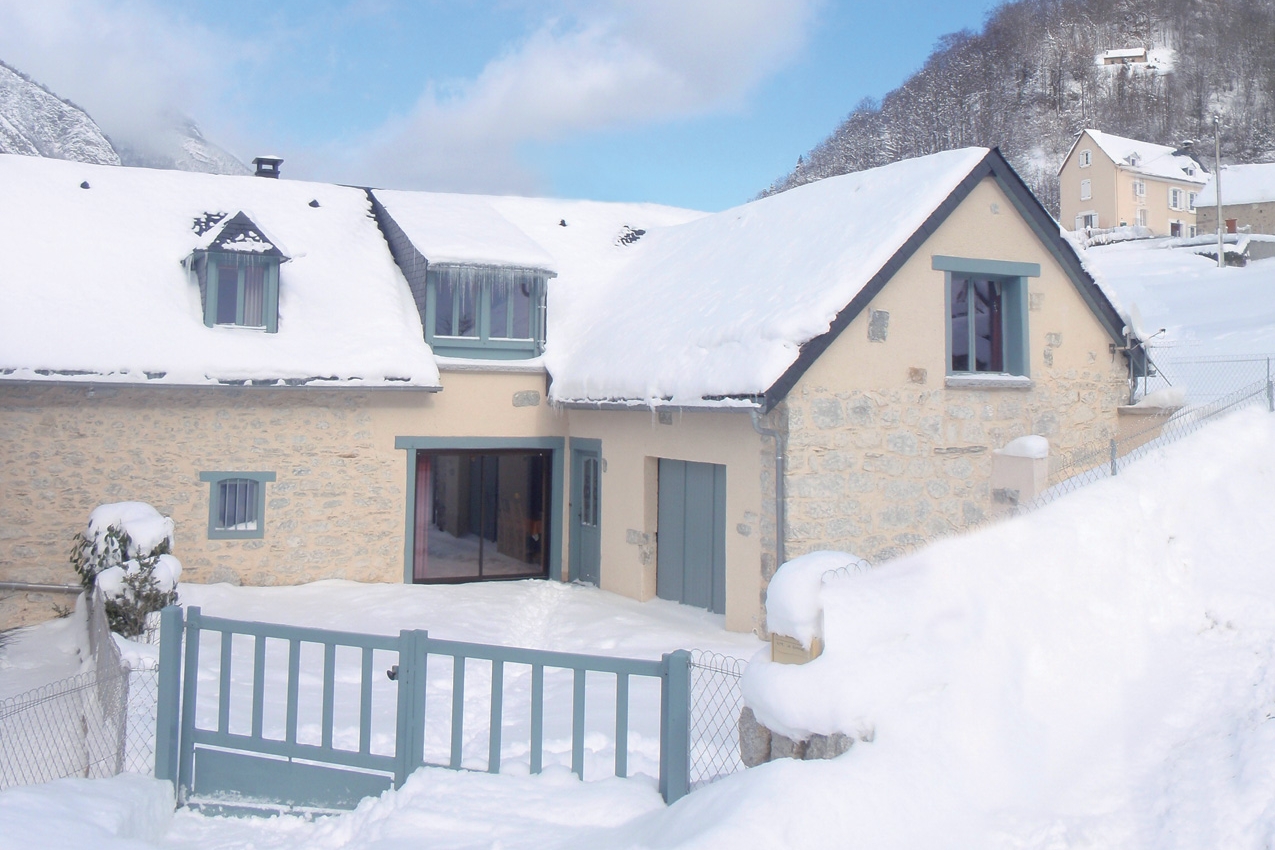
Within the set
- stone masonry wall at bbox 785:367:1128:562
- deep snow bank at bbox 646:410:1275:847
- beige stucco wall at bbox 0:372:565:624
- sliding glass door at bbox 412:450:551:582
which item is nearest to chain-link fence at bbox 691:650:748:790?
deep snow bank at bbox 646:410:1275:847

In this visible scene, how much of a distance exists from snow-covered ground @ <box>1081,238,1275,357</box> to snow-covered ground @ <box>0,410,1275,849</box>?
12.7 metres

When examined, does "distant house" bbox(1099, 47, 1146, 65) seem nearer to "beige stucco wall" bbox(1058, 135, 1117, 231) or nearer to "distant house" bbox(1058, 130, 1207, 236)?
"distant house" bbox(1058, 130, 1207, 236)

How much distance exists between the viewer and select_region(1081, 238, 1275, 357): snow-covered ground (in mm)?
22844

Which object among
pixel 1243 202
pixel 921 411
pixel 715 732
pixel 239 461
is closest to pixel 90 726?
pixel 239 461

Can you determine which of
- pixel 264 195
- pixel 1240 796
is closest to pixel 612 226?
pixel 264 195

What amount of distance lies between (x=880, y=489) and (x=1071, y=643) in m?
4.53

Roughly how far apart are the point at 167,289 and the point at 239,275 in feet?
3.13

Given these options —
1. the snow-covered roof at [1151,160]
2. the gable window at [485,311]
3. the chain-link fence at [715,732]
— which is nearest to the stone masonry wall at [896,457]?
the chain-link fence at [715,732]

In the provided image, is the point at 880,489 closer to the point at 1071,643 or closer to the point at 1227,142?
the point at 1071,643

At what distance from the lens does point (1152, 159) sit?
5475cm

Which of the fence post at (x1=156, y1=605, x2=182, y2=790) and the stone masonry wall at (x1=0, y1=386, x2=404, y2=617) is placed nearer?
the fence post at (x1=156, y1=605, x2=182, y2=790)

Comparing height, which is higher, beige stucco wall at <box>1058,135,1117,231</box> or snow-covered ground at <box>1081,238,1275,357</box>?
beige stucco wall at <box>1058,135,1117,231</box>

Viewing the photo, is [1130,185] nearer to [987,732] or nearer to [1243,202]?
[1243,202]

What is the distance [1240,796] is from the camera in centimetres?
397
